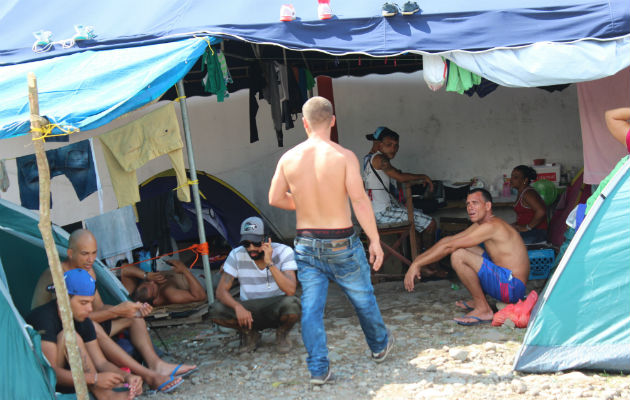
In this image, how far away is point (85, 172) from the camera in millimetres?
4828

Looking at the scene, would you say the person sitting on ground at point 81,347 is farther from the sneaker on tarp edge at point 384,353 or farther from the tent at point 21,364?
the sneaker on tarp edge at point 384,353

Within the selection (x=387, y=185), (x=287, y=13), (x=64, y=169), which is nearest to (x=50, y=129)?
(x=64, y=169)

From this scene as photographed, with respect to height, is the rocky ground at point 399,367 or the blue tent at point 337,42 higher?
the blue tent at point 337,42

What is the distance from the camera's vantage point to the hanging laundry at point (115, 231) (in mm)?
5211

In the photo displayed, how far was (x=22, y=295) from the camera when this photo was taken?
479cm

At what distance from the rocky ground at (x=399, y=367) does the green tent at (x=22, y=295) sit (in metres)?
0.72

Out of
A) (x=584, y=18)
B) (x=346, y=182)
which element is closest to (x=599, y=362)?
(x=346, y=182)

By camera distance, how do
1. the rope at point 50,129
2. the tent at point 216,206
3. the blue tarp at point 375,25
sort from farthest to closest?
the tent at point 216,206
the blue tarp at point 375,25
the rope at point 50,129

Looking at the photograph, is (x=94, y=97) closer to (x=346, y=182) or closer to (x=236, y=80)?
(x=346, y=182)

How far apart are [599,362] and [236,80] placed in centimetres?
491

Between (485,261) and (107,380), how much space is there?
2.78 meters

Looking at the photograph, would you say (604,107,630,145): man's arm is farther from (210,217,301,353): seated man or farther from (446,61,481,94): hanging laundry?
(210,217,301,353): seated man

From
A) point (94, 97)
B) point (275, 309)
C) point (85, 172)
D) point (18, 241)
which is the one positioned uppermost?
point (94, 97)

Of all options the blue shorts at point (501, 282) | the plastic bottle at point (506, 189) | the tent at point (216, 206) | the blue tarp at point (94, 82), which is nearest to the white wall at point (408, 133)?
the plastic bottle at point (506, 189)
